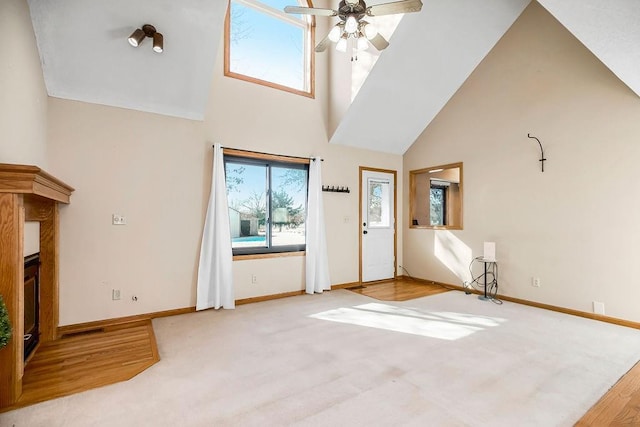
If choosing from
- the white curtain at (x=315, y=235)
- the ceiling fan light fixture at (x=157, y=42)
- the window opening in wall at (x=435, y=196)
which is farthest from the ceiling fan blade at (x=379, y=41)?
the window opening in wall at (x=435, y=196)

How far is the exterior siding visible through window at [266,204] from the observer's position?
4.57m

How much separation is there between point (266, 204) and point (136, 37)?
2533mm

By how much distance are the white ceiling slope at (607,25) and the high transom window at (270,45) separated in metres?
3.39

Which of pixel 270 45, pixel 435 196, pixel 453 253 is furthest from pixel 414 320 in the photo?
pixel 435 196

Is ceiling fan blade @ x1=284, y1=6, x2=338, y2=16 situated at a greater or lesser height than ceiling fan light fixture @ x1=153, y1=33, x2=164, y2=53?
greater

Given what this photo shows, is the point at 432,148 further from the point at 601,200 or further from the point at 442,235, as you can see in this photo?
the point at 601,200

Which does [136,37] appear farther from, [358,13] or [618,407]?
[618,407]

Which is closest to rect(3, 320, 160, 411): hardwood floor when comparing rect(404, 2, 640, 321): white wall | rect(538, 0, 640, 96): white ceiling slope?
rect(538, 0, 640, 96): white ceiling slope

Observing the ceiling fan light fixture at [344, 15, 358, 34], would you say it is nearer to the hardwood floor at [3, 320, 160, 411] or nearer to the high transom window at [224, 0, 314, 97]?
the high transom window at [224, 0, 314, 97]

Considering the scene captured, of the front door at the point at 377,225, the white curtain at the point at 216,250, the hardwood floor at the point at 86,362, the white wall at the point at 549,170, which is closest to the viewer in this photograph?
the hardwood floor at the point at 86,362

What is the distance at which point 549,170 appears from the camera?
4.22 m

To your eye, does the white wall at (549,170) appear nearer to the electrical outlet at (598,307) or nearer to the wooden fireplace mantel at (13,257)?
the electrical outlet at (598,307)

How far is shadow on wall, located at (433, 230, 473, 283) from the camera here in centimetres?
522

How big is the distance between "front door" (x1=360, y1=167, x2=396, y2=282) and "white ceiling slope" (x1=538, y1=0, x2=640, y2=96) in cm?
345
